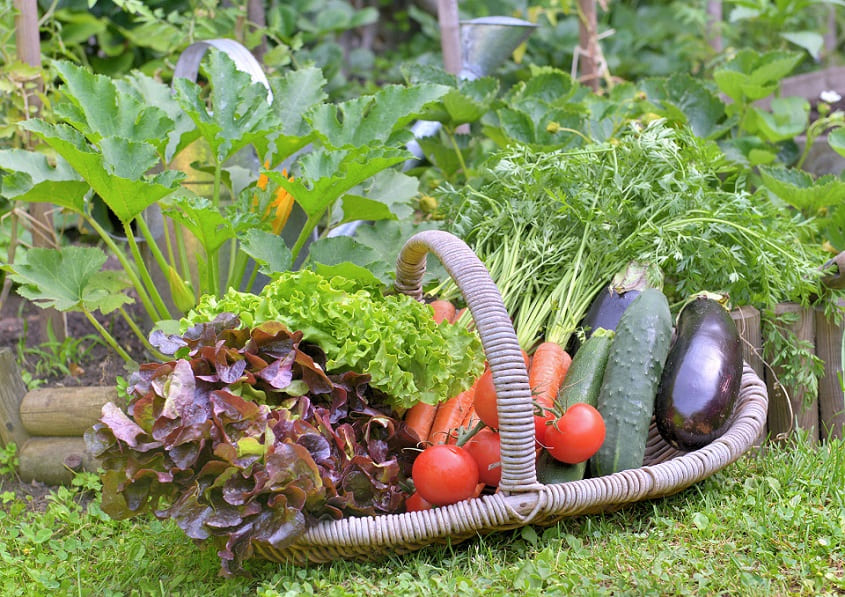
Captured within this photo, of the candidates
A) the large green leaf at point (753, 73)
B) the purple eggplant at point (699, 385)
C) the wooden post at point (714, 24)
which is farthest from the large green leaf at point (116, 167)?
the wooden post at point (714, 24)

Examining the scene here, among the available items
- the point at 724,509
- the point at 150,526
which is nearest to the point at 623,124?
the point at 724,509

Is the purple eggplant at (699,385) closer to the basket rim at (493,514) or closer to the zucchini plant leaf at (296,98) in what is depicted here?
the basket rim at (493,514)

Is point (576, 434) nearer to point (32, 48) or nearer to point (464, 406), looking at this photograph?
point (464, 406)

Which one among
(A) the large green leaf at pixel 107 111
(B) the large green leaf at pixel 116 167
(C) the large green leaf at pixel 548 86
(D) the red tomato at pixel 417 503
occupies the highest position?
(A) the large green leaf at pixel 107 111

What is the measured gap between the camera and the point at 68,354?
311 cm

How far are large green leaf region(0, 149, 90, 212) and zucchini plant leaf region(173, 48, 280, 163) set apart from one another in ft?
1.23

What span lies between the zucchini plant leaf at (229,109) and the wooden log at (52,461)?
993 millimetres

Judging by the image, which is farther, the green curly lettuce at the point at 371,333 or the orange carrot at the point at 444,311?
the orange carrot at the point at 444,311

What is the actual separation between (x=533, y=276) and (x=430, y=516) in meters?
0.95

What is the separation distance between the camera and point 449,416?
7.33ft

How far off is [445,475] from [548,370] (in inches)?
20.0

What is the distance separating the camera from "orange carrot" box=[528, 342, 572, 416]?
217cm

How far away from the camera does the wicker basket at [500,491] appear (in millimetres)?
1764

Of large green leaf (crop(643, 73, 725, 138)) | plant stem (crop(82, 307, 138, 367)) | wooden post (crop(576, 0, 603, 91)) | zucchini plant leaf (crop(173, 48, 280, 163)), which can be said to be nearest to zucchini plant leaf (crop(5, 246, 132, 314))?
plant stem (crop(82, 307, 138, 367))
